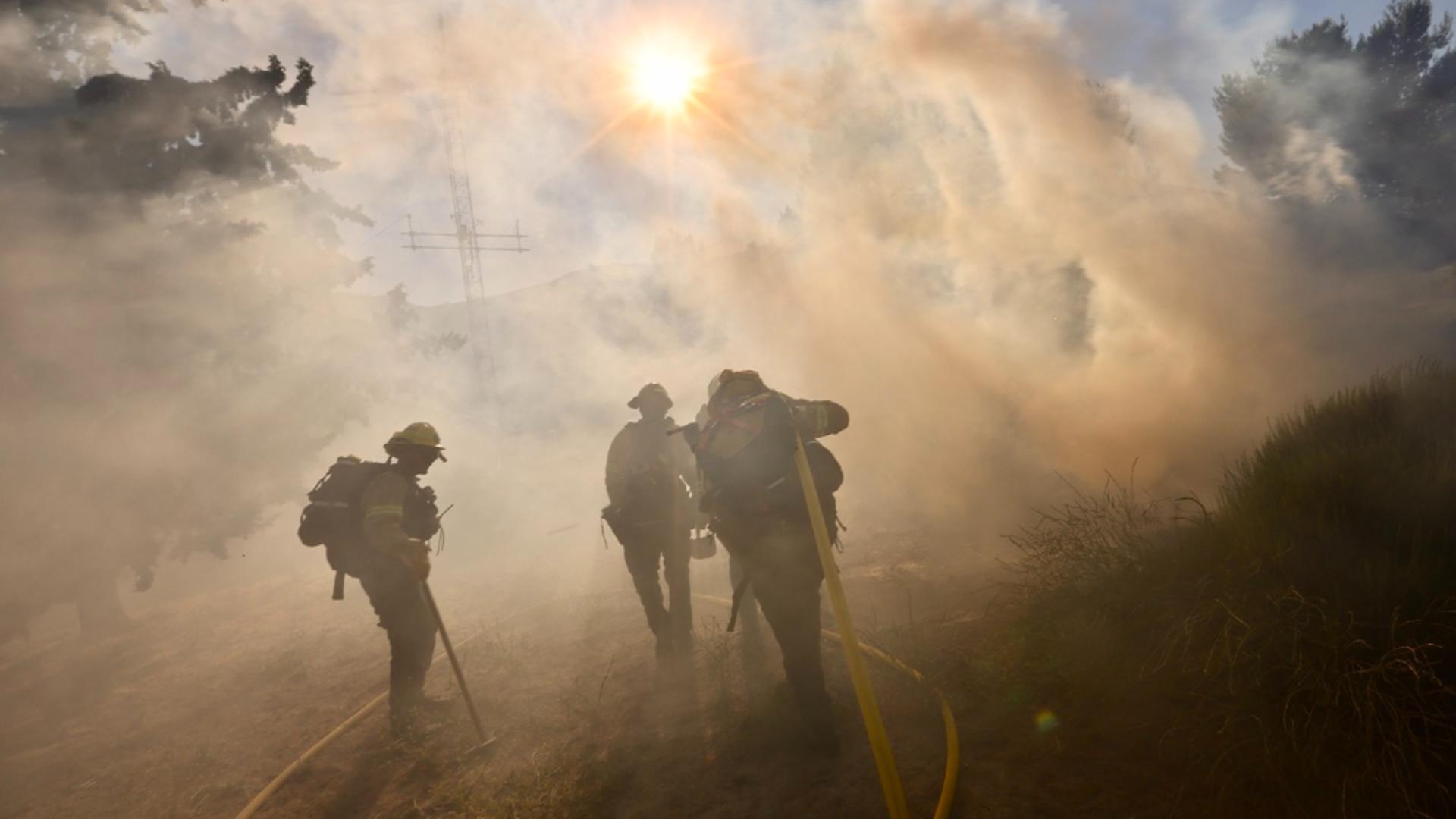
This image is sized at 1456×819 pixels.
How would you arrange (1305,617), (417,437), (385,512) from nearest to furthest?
1. (1305,617)
2. (385,512)
3. (417,437)

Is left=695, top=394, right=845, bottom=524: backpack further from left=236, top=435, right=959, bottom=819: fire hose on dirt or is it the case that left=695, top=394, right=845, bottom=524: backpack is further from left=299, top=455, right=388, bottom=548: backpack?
left=299, top=455, right=388, bottom=548: backpack

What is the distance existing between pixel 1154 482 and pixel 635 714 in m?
7.76

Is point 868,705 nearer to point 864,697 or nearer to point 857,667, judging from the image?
point 864,697

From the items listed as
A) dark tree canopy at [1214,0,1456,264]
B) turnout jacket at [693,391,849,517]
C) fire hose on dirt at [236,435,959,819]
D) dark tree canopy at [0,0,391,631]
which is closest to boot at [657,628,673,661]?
fire hose on dirt at [236,435,959,819]

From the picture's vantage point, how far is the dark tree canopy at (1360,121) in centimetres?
2591

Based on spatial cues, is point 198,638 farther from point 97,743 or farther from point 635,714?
point 635,714

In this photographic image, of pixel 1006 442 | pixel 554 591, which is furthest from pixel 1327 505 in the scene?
pixel 554 591

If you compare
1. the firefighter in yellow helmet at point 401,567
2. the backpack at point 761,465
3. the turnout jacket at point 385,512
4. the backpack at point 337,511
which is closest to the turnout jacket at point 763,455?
the backpack at point 761,465

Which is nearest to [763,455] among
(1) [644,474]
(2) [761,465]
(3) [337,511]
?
(2) [761,465]

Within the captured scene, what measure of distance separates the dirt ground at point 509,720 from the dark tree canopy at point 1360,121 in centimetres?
2816

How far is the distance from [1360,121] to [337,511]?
38.7 metres

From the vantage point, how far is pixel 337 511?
19.3ft

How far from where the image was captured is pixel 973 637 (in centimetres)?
514

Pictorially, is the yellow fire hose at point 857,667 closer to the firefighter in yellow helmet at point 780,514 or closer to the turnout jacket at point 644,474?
the firefighter in yellow helmet at point 780,514
